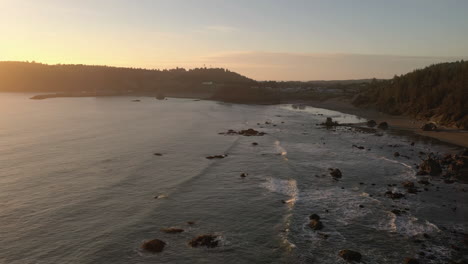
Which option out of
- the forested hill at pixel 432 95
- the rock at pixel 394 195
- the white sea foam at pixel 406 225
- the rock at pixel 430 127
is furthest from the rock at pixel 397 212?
the forested hill at pixel 432 95

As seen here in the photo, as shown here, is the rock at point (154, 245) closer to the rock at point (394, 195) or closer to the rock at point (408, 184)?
the rock at point (394, 195)

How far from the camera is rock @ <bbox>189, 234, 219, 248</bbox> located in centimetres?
1939

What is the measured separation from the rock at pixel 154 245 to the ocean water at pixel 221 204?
0.40 m

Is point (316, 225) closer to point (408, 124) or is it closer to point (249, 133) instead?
point (249, 133)

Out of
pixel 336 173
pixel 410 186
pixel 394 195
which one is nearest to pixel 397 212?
pixel 394 195

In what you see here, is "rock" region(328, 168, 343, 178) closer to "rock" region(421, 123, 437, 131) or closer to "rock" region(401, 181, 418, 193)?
"rock" region(401, 181, 418, 193)

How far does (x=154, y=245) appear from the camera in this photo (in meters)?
19.0

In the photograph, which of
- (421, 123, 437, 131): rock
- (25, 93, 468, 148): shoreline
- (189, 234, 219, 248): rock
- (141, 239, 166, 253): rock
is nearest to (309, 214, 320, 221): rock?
(189, 234, 219, 248): rock

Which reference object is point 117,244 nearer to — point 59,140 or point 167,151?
point 167,151

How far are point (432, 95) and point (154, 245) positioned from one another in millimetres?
67203

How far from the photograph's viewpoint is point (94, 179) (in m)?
32.4

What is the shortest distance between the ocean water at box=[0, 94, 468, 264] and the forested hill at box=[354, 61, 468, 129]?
1543 cm

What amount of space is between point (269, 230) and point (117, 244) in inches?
344

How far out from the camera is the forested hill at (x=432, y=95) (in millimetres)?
59250
